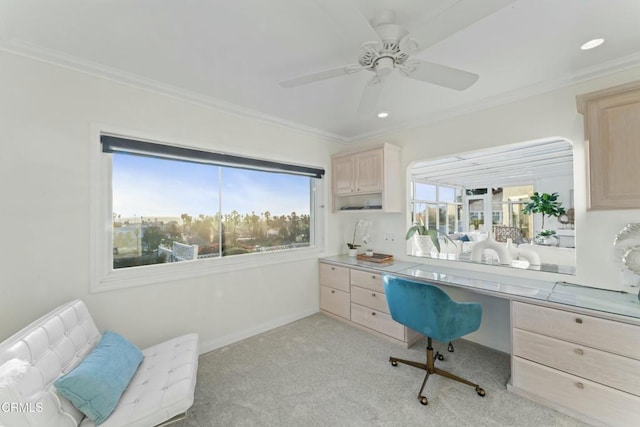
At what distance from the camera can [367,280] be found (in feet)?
9.79

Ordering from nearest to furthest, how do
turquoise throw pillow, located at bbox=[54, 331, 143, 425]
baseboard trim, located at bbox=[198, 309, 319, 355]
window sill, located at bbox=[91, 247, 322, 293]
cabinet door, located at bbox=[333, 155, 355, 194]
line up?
turquoise throw pillow, located at bbox=[54, 331, 143, 425] → window sill, located at bbox=[91, 247, 322, 293] → baseboard trim, located at bbox=[198, 309, 319, 355] → cabinet door, located at bbox=[333, 155, 355, 194]

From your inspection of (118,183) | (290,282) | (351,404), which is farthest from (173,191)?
(351,404)

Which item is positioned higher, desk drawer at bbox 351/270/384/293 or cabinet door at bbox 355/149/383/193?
cabinet door at bbox 355/149/383/193

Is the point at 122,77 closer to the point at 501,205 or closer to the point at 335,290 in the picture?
the point at 335,290

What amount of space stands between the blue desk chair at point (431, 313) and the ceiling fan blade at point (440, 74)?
55.3 inches

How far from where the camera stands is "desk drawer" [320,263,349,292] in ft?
10.7

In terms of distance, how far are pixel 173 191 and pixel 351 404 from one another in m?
2.44

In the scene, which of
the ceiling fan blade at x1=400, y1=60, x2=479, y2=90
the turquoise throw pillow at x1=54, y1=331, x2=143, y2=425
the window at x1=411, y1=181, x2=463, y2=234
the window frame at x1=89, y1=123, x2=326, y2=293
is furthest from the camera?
the window at x1=411, y1=181, x2=463, y2=234

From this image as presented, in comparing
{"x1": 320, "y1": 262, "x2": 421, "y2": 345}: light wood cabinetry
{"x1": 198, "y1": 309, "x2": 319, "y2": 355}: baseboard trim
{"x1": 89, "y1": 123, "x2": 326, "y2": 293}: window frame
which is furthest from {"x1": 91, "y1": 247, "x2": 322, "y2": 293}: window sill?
{"x1": 198, "y1": 309, "x2": 319, "y2": 355}: baseboard trim

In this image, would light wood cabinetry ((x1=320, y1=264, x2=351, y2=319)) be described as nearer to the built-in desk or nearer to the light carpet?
the light carpet

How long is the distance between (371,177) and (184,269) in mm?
2354

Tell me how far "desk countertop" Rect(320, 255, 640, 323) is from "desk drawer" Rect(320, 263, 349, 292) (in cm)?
38

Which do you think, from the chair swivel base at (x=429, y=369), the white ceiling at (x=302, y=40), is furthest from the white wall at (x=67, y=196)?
the chair swivel base at (x=429, y=369)

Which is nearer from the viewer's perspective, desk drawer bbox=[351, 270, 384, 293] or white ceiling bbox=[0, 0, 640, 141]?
white ceiling bbox=[0, 0, 640, 141]
